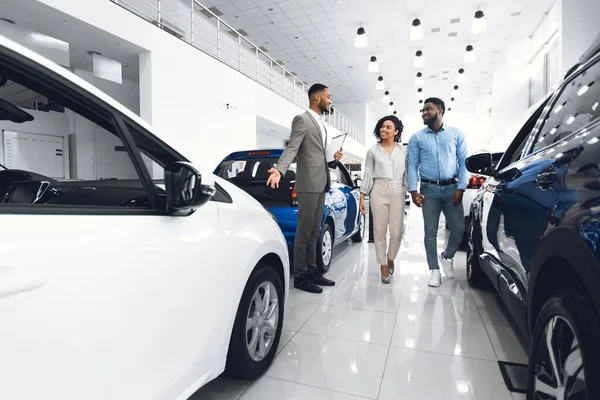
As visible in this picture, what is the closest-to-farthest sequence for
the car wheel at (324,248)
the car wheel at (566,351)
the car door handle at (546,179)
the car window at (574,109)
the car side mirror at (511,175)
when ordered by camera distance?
the car wheel at (566,351) → the car door handle at (546,179) → the car window at (574,109) → the car side mirror at (511,175) → the car wheel at (324,248)

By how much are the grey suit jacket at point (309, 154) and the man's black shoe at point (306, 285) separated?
0.81 meters

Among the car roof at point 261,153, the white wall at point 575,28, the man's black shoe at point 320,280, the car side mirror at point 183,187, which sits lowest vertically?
the man's black shoe at point 320,280

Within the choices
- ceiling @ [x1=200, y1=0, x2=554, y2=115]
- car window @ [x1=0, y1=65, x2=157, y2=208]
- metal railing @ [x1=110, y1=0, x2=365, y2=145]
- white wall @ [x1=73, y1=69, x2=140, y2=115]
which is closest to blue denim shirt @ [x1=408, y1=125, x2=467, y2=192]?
car window @ [x1=0, y1=65, x2=157, y2=208]

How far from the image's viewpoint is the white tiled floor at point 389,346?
162cm

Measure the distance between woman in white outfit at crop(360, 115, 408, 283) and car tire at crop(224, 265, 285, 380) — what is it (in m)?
1.65

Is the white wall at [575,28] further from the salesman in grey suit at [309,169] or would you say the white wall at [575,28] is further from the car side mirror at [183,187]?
the car side mirror at [183,187]

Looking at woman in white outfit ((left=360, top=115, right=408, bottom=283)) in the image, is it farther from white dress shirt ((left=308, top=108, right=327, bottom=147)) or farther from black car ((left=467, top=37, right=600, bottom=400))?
black car ((left=467, top=37, right=600, bottom=400))

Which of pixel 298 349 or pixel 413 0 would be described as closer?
pixel 298 349

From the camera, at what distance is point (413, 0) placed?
817 centimetres

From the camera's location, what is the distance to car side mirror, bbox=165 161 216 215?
103 cm

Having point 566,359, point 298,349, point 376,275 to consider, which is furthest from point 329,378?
point 376,275

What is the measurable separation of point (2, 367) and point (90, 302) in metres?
0.19

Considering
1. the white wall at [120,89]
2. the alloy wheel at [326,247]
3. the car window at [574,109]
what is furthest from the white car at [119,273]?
the white wall at [120,89]

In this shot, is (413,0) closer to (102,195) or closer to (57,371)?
(102,195)
